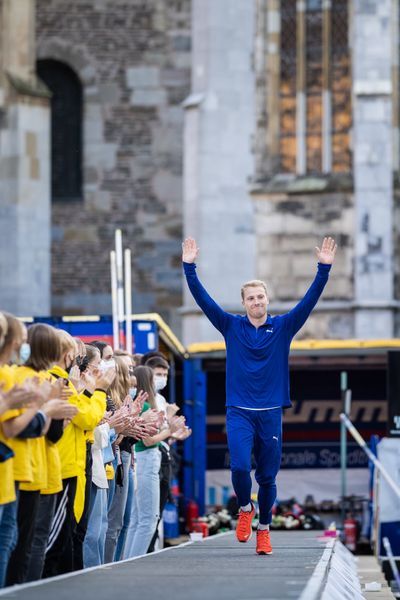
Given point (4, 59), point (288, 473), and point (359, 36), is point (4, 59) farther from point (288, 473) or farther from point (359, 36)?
point (288, 473)

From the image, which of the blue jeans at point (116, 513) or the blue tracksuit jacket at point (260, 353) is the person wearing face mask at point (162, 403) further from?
the blue tracksuit jacket at point (260, 353)

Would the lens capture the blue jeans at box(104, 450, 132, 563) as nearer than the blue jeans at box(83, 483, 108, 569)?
No

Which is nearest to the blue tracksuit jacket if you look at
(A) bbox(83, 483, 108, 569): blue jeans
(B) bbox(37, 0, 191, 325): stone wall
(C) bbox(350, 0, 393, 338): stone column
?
(A) bbox(83, 483, 108, 569): blue jeans

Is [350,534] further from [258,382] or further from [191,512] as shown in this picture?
[258,382]

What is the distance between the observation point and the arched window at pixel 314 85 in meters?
30.3

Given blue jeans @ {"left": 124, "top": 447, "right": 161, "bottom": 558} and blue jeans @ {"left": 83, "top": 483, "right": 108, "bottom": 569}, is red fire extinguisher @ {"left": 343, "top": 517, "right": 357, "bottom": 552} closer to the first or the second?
blue jeans @ {"left": 124, "top": 447, "right": 161, "bottom": 558}

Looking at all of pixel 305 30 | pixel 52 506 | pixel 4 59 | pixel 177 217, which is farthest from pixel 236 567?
pixel 177 217

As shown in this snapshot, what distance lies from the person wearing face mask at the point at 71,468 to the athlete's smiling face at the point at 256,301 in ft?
3.62

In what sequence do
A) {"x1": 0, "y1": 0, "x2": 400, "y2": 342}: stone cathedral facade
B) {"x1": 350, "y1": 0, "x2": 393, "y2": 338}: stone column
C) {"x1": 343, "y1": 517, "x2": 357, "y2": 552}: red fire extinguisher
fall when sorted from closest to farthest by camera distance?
{"x1": 343, "y1": 517, "x2": 357, "y2": 552}: red fire extinguisher
{"x1": 0, "y1": 0, "x2": 400, "y2": 342}: stone cathedral facade
{"x1": 350, "y1": 0, "x2": 393, "y2": 338}: stone column

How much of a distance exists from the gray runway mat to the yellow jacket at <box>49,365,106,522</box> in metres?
0.59

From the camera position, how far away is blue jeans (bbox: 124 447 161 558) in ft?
44.0

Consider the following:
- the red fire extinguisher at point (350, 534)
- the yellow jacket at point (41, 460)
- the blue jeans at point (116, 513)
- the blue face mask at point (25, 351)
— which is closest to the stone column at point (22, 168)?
the red fire extinguisher at point (350, 534)

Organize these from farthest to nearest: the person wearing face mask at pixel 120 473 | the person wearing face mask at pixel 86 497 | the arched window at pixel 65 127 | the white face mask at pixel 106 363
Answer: the arched window at pixel 65 127 < the person wearing face mask at pixel 120 473 < the white face mask at pixel 106 363 < the person wearing face mask at pixel 86 497

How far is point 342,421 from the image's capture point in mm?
23891
